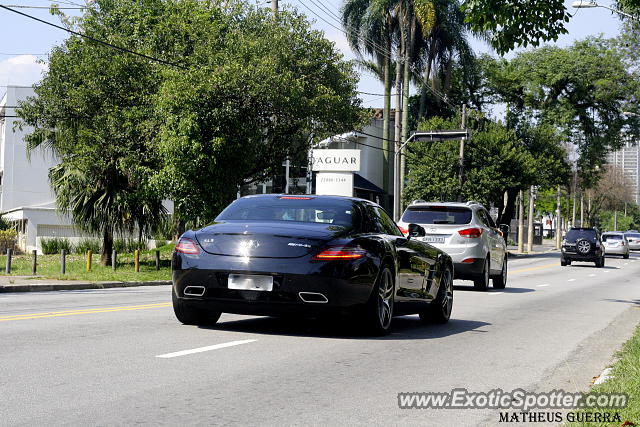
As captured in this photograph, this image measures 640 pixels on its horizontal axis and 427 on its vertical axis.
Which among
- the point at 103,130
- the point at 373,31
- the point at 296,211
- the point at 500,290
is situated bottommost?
the point at 500,290

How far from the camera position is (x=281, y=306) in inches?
363

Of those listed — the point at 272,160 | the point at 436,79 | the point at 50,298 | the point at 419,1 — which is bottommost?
the point at 50,298

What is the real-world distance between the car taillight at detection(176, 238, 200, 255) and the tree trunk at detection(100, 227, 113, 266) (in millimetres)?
21167

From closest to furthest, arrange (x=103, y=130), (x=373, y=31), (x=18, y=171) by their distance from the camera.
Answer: (x=103, y=130)
(x=373, y=31)
(x=18, y=171)

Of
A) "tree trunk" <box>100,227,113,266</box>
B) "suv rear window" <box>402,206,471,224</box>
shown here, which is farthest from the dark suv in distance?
"suv rear window" <box>402,206,471,224</box>

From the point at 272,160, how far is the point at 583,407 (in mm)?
27010

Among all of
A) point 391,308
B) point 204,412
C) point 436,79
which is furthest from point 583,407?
point 436,79

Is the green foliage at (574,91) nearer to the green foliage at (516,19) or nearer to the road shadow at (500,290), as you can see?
the road shadow at (500,290)

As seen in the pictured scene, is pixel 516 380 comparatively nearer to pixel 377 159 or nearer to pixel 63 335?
pixel 63 335

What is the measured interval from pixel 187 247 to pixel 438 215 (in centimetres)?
1198

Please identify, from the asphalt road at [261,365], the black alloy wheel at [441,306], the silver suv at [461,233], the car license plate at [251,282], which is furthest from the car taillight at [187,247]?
the silver suv at [461,233]

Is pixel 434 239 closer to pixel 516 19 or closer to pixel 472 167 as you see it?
pixel 516 19

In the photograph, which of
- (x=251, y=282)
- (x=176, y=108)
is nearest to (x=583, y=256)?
(x=176, y=108)

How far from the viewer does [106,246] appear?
31.0 meters
